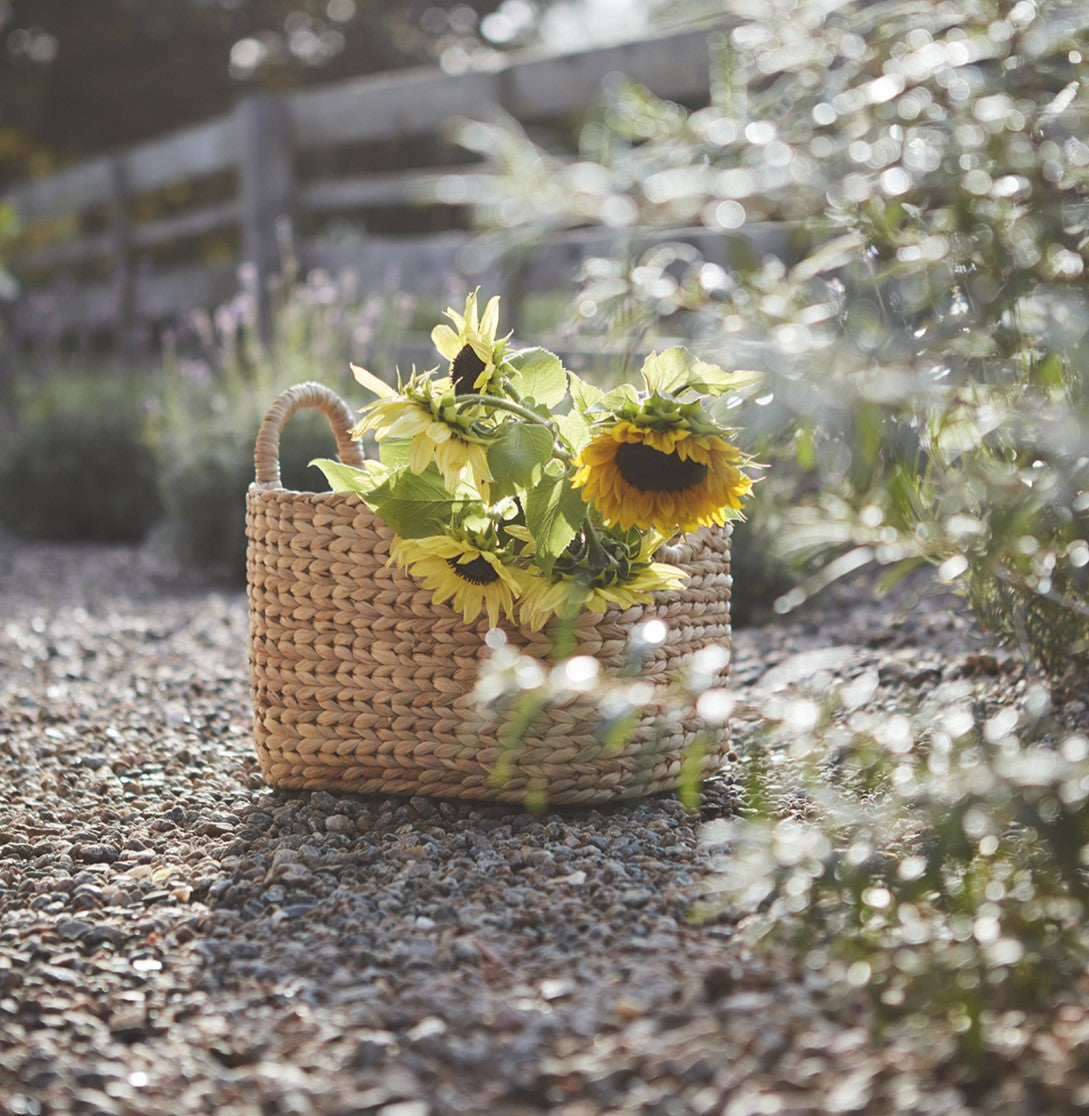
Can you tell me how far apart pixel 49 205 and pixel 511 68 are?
18.2 ft

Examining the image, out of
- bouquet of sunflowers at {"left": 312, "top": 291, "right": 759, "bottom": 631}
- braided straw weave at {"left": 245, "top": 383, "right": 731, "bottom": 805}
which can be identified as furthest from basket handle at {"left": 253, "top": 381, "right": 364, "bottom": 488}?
bouquet of sunflowers at {"left": 312, "top": 291, "right": 759, "bottom": 631}

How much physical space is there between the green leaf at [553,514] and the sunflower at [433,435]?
0.22 ft

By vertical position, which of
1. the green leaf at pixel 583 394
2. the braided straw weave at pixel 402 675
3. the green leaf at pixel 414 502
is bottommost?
the braided straw weave at pixel 402 675

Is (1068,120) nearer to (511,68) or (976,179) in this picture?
(976,179)

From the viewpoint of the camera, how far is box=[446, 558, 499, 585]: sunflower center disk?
156 cm

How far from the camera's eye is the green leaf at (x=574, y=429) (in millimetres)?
1584

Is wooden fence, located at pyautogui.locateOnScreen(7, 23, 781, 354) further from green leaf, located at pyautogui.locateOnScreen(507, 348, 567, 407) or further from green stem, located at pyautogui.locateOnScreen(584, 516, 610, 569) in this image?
green stem, located at pyautogui.locateOnScreen(584, 516, 610, 569)

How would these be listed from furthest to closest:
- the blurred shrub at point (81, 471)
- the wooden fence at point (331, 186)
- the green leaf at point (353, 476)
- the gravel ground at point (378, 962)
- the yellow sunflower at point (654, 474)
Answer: the blurred shrub at point (81, 471)
the wooden fence at point (331, 186)
the green leaf at point (353, 476)
the yellow sunflower at point (654, 474)
the gravel ground at point (378, 962)

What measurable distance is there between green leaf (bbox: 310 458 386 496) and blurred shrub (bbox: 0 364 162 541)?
3269mm

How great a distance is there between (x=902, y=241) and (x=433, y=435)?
0.61 metres

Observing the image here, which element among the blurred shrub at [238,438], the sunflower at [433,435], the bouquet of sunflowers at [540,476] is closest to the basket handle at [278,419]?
the bouquet of sunflowers at [540,476]

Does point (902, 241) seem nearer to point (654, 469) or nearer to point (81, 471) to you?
point (654, 469)

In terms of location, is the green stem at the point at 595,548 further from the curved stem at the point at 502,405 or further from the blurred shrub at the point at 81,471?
the blurred shrub at the point at 81,471

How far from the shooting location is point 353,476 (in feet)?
5.51
